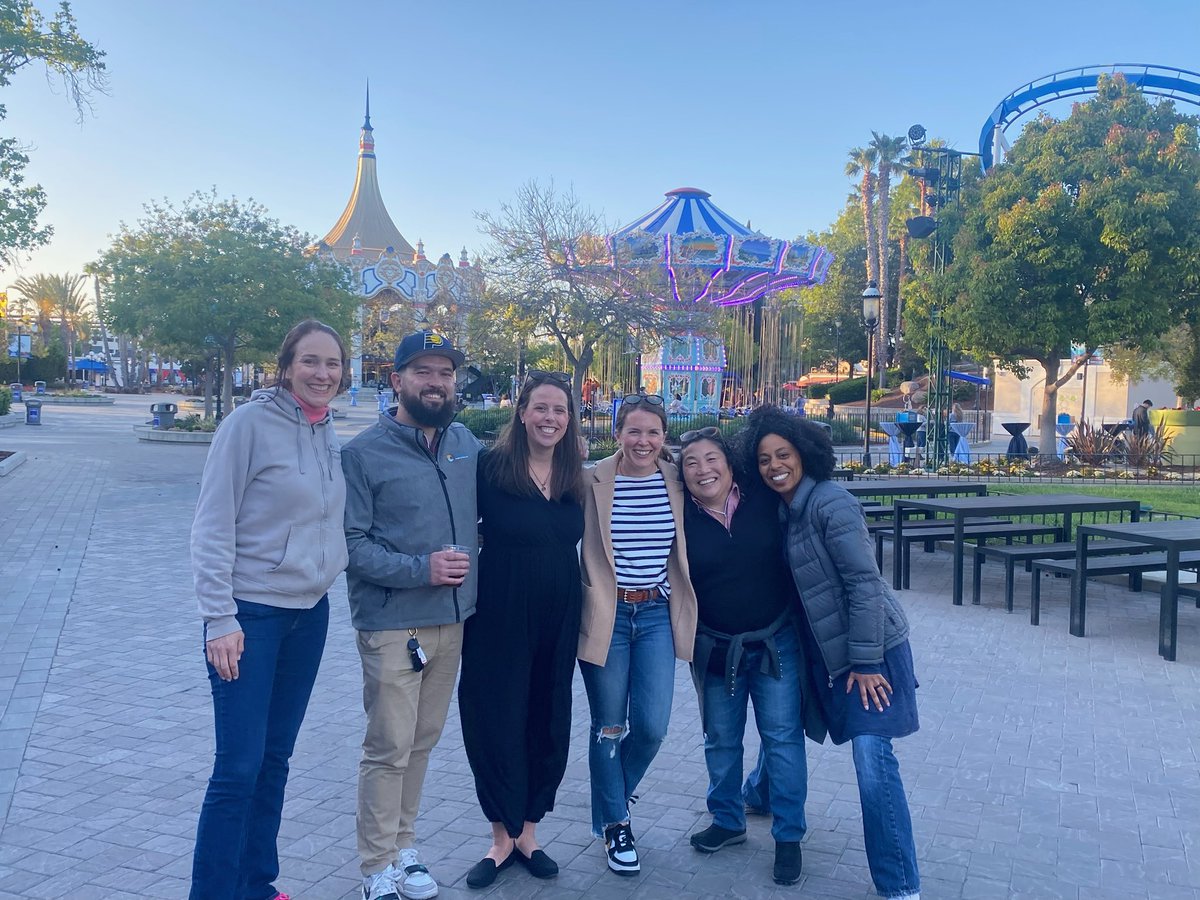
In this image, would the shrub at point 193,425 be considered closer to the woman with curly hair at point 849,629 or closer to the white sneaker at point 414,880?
the white sneaker at point 414,880

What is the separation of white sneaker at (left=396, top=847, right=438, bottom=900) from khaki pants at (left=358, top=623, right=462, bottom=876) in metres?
0.08

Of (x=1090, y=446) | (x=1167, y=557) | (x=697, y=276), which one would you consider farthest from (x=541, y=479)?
(x=697, y=276)

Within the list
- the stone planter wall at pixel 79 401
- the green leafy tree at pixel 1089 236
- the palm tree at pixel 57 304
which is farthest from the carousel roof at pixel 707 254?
the palm tree at pixel 57 304

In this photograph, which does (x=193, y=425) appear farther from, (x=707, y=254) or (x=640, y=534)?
(x=640, y=534)

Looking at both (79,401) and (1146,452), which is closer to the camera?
(1146,452)

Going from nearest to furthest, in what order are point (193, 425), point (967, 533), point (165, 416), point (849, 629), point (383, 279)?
point (849, 629) < point (967, 533) < point (193, 425) < point (165, 416) < point (383, 279)

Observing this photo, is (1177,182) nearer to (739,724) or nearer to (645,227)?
(645,227)

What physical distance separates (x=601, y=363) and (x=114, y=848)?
97.3ft

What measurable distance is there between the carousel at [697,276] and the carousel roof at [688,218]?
29mm

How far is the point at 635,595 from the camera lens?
134 inches

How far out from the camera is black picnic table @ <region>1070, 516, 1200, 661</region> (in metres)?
6.15

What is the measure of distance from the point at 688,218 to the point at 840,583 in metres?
26.2

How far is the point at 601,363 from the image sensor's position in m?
32.8

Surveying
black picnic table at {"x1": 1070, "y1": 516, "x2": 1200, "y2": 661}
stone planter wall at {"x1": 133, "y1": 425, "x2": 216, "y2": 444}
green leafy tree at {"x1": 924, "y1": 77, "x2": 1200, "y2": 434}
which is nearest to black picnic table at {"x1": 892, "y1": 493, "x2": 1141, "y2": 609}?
black picnic table at {"x1": 1070, "y1": 516, "x2": 1200, "y2": 661}
